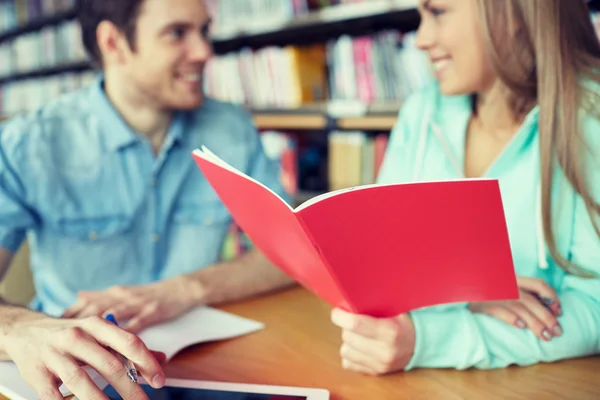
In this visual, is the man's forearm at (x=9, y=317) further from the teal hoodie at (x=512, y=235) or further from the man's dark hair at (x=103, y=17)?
the man's dark hair at (x=103, y=17)

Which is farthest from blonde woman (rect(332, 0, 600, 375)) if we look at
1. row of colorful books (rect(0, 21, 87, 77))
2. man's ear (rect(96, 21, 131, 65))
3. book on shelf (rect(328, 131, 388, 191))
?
row of colorful books (rect(0, 21, 87, 77))

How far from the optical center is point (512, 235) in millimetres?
910

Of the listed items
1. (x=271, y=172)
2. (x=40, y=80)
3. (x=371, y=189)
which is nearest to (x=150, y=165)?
(x=271, y=172)

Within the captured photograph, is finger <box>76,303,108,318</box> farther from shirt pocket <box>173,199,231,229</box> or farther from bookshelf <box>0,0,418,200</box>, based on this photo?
bookshelf <box>0,0,418,200</box>

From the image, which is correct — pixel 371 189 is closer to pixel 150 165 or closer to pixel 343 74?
pixel 150 165

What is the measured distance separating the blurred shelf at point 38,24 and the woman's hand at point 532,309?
3.86 m


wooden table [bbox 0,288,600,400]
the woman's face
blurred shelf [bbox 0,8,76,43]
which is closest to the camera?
wooden table [bbox 0,288,600,400]

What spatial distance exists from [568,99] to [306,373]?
0.55m

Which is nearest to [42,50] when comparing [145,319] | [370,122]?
[370,122]

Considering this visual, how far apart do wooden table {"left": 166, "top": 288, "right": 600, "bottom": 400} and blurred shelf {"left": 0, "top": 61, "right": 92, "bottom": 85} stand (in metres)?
3.55

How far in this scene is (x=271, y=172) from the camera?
4.37 ft

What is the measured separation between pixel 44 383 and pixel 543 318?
0.59m

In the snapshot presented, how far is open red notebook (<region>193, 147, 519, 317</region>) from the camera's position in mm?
543

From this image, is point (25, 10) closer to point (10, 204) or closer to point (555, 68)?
point (10, 204)
